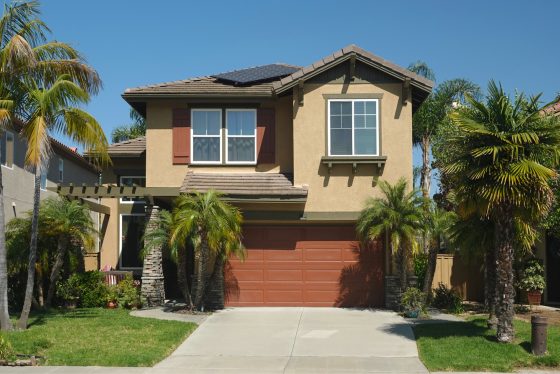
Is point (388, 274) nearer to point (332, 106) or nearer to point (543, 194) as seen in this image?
point (332, 106)

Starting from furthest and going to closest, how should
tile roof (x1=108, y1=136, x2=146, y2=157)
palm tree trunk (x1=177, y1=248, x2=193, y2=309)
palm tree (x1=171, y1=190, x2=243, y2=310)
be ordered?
tile roof (x1=108, y1=136, x2=146, y2=157) → palm tree trunk (x1=177, y1=248, x2=193, y2=309) → palm tree (x1=171, y1=190, x2=243, y2=310)

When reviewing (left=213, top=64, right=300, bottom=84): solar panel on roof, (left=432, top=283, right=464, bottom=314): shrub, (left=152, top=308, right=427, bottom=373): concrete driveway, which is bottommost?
(left=152, top=308, right=427, bottom=373): concrete driveway

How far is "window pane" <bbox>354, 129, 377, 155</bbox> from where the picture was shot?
→ 64.7 ft

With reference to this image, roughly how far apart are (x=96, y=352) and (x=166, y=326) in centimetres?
268

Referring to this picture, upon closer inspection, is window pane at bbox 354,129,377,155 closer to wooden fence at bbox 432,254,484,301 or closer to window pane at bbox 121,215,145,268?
wooden fence at bbox 432,254,484,301

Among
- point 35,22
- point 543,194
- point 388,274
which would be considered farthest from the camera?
point 388,274

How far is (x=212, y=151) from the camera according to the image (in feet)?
67.4

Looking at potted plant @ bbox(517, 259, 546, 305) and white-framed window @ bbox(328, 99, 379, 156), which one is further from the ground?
white-framed window @ bbox(328, 99, 379, 156)

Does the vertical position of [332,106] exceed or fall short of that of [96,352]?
it exceeds it

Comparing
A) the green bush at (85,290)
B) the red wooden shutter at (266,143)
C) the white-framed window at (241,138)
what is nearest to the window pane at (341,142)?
the red wooden shutter at (266,143)

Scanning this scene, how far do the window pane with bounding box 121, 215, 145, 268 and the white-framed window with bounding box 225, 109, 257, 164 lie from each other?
5529 millimetres

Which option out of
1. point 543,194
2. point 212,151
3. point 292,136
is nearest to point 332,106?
point 292,136

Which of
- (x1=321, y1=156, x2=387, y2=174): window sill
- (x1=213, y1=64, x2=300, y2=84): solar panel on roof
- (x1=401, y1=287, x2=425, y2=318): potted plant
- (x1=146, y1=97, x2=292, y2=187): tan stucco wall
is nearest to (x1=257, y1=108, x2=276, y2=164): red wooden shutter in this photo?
(x1=146, y1=97, x2=292, y2=187): tan stucco wall

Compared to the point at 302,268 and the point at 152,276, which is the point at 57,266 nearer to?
the point at 152,276
